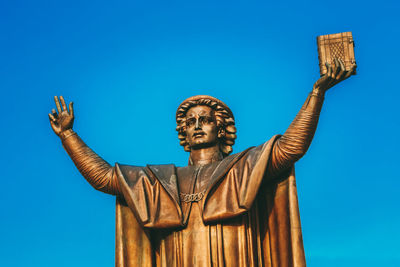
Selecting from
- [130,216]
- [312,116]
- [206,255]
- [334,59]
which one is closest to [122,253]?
[130,216]

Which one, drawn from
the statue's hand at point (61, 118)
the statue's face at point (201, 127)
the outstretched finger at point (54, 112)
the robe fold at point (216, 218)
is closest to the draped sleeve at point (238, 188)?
the robe fold at point (216, 218)

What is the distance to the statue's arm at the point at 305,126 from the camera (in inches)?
530

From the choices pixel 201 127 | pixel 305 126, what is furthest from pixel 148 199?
pixel 305 126

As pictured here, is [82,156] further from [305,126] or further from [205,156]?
[305,126]

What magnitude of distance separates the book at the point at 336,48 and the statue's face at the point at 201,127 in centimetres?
254

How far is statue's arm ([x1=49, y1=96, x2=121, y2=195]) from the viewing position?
47.4 ft

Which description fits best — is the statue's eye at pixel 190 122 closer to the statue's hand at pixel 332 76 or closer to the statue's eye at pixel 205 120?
the statue's eye at pixel 205 120

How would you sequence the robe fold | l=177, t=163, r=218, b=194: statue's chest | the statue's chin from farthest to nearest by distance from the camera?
the statue's chin
l=177, t=163, r=218, b=194: statue's chest
the robe fold

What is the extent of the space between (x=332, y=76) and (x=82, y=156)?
4873 mm

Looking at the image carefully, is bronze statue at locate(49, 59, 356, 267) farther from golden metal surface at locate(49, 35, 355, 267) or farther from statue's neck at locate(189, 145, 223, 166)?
statue's neck at locate(189, 145, 223, 166)

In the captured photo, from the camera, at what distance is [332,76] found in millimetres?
13531

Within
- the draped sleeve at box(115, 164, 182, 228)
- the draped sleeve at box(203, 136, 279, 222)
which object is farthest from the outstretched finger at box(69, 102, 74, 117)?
the draped sleeve at box(203, 136, 279, 222)

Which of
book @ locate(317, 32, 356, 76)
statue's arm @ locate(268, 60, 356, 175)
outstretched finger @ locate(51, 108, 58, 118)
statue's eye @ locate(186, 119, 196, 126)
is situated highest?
book @ locate(317, 32, 356, 76)

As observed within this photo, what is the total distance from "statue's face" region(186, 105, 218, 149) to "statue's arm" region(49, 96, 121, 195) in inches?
66.8
